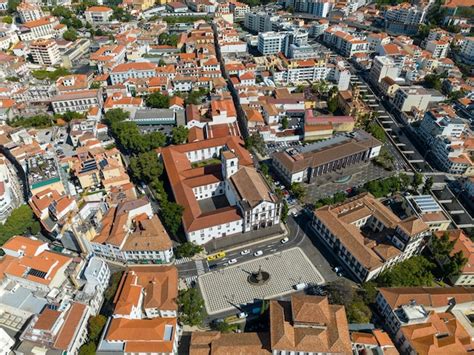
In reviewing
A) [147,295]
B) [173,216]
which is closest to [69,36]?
[173,216]

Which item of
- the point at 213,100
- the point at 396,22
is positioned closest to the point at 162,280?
the point at 213,100

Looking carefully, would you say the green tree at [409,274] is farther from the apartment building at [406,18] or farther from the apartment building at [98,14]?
the apartment building at [98,14]

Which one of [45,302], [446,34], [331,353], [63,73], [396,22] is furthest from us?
[396,22]

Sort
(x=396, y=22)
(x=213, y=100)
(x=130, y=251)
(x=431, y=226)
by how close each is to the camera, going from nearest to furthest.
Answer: (x=130, y=251) < (x=431, y=226) < (x=213, y=100) < (x=396, y=22)

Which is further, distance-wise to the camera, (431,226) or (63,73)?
(63,73)

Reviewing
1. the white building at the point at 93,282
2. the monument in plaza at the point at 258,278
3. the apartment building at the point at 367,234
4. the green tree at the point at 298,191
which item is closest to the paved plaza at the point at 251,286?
the monument in plaza at the point at 258,278

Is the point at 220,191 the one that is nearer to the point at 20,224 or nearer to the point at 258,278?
the point at 258,278

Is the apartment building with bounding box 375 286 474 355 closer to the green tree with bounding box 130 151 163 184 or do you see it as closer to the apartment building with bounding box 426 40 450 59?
the green tree with bounding box 130 151 163 184

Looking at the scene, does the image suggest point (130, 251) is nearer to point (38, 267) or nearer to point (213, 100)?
point (38, 267)
